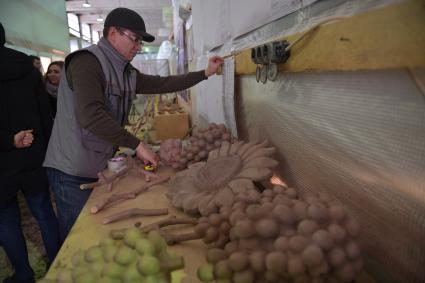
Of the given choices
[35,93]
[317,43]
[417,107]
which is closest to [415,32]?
[417,107]

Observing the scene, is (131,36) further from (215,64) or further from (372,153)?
(372,153)

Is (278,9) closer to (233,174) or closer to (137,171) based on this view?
(233,174)

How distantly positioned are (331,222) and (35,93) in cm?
200

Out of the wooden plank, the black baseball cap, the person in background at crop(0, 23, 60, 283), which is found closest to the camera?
the wooden plank

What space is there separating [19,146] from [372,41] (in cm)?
196

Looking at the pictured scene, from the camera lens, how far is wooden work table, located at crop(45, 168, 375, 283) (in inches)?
30.7

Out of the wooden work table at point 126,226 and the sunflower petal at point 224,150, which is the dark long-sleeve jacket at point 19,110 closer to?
the wooden work table at point 126,226

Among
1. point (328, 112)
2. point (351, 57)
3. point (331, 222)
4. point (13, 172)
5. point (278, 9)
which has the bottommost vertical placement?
point (13, 172)

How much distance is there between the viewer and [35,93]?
198cm

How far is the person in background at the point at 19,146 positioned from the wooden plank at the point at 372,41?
175 cm

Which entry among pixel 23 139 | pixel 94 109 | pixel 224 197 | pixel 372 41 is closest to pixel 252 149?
pixel 224 197

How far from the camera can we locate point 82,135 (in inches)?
61.3

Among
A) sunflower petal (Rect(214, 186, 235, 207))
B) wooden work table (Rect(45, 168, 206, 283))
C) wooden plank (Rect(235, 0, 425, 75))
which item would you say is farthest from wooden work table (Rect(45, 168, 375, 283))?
wooden plank (Rect(235, 0, 425, 75))

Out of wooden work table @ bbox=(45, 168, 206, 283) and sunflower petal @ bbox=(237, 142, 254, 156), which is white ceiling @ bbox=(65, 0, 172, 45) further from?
sunflower petal @ bbox=(237, 142, 254, 156)
